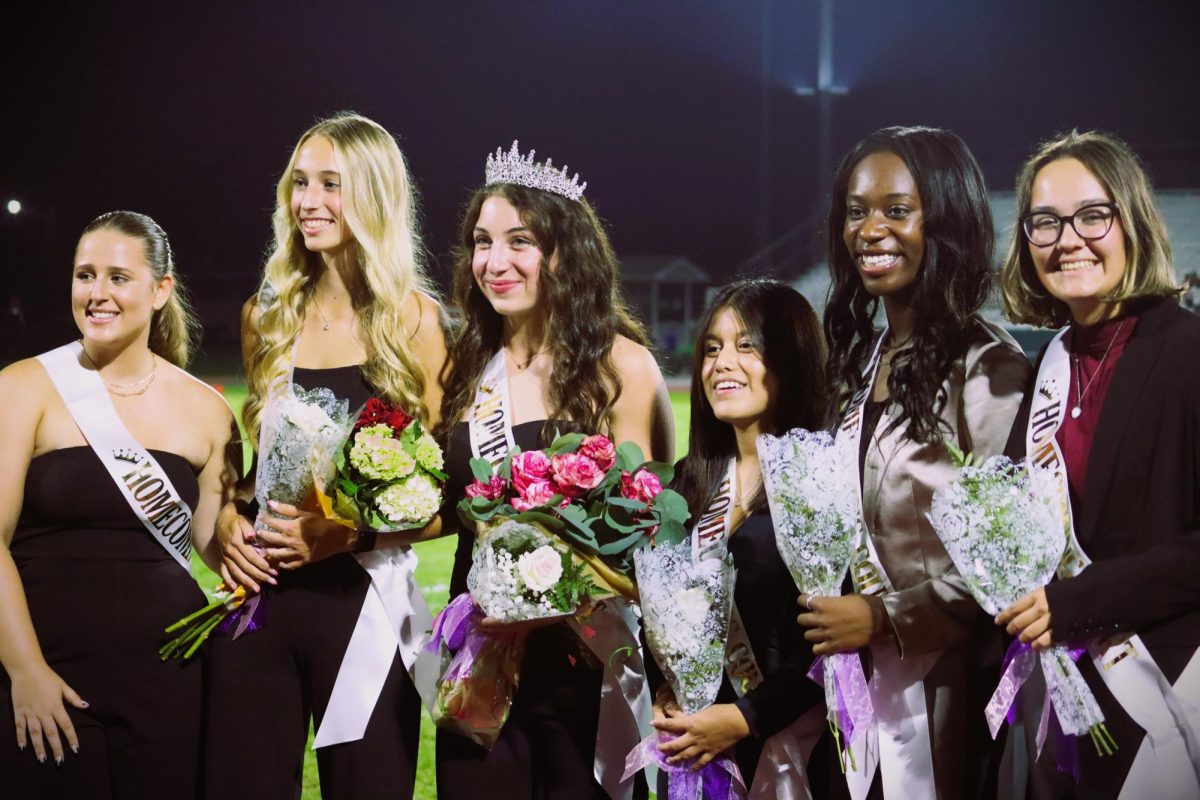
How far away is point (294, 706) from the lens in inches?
87.5

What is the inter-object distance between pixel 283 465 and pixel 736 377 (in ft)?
3.00

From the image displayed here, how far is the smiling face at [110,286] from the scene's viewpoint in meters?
2.38

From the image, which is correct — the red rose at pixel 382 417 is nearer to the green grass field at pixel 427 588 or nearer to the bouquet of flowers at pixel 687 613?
the bouquet of flowers at pixel 687 613

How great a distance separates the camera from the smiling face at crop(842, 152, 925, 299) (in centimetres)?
207

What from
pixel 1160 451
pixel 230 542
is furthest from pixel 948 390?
pixel 230 542

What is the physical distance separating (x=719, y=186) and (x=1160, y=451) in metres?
24.8

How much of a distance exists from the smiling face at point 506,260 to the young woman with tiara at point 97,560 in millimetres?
743

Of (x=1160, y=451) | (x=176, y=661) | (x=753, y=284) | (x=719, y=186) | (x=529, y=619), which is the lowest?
(x=176, y=661)

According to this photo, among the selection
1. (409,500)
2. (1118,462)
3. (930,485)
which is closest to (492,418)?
(409,500)

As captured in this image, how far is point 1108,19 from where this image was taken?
15.8 meters

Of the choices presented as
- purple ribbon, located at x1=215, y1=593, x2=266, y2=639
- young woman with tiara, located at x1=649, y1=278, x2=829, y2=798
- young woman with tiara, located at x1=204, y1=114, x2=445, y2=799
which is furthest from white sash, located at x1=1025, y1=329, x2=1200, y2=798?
purple ribbon, located at x1=215, y1=593, x2=266, y2=639

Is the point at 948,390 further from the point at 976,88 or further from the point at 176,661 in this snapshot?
Result: the point at 976,88

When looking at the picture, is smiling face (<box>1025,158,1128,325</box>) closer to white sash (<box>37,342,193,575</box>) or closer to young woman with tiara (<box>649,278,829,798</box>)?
young woman with tiara (<box>649,278,829,798</box>)

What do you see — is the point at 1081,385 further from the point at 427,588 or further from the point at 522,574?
the point at 427,588
